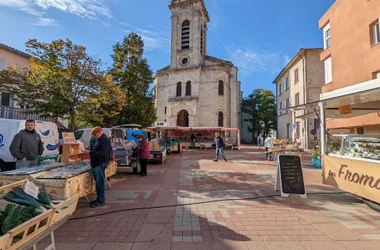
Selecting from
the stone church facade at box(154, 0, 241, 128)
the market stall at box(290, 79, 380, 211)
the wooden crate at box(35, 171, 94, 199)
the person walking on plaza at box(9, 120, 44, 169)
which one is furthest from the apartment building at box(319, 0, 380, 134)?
the stone church facade at box(154, 0, 241, 128)

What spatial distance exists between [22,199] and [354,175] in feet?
20.6

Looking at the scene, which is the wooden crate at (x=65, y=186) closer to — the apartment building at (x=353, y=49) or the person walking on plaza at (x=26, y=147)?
the person walking on plaza at (x=26, y=147)

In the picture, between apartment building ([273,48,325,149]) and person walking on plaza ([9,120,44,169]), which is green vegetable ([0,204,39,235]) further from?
apartment building ([273,48,325,149])

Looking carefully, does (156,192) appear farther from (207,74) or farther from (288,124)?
(207,74)

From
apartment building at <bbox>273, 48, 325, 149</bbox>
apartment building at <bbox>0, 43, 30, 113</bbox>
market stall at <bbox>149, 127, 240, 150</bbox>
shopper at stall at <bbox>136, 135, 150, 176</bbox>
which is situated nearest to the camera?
shopper at stall at <bbox>136, 135, 150, 176</bbox>

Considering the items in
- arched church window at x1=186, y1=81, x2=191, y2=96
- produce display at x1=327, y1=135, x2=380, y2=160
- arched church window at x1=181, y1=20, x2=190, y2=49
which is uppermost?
arched church window at x1=181, y1=20, x2=190, y2=49

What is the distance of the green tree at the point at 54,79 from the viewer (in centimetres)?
1147

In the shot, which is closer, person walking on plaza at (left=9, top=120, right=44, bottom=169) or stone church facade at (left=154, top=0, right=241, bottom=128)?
person walking on plaza at (left=9, top=120, right=44, bottom=169)

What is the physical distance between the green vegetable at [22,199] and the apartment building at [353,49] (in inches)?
506

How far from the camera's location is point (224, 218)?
14.2 ft

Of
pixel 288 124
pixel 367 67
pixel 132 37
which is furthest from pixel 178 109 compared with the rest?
pixel 367 67

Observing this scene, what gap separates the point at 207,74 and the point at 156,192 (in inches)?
1079

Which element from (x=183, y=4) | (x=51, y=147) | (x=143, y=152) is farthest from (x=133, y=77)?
(x=183, y=4)

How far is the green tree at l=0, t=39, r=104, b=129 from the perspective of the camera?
11.5 m
